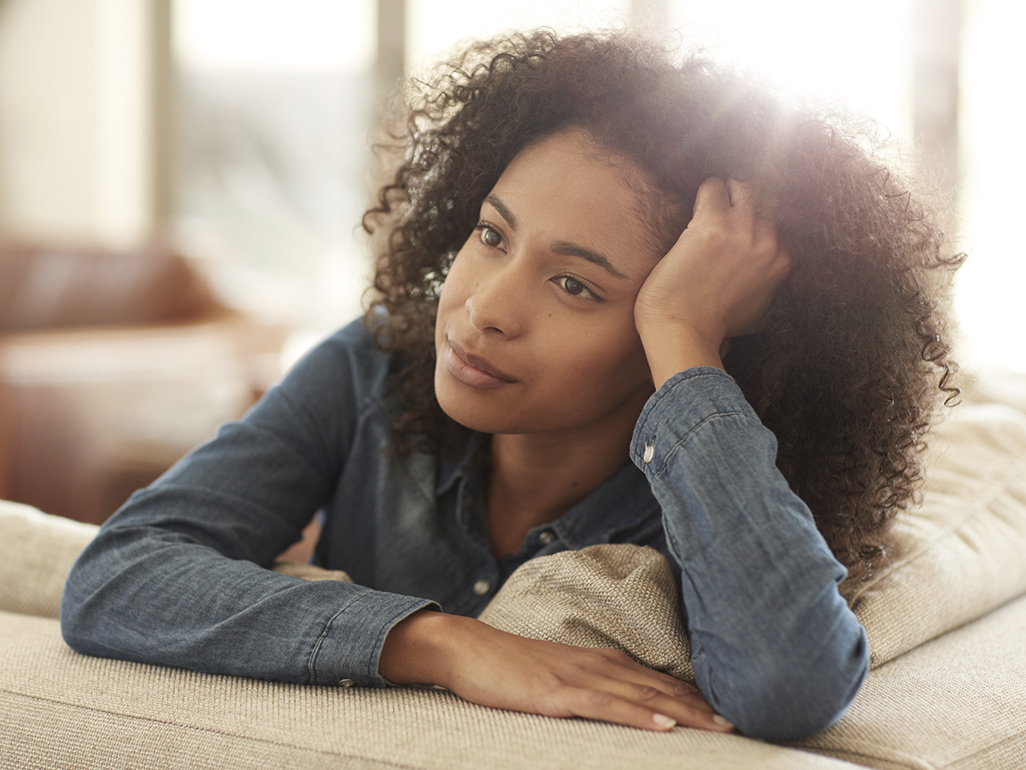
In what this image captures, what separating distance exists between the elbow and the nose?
17.0 inches

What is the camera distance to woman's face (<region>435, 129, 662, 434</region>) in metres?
1.02

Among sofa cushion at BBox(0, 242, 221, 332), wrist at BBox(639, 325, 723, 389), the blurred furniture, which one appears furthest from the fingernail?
sofa cushion at BBox(0, 242, 221, 332)

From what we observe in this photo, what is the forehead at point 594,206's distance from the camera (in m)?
1.02

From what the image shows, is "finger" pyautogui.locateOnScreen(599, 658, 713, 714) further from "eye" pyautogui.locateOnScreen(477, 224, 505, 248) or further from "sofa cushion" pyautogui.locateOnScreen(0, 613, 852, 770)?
"eye" pyautogui.locateOnScreen(477, 224, 505, 248)

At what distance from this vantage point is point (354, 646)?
871mm

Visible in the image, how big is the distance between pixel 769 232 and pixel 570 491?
0.44 meters

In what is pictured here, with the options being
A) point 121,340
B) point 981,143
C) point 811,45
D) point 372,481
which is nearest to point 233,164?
point 121,340

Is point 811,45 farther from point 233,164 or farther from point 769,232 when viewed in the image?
point 233,164

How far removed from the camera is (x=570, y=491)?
1244 mm

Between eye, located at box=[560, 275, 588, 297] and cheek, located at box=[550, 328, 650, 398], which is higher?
eye, located at box=[560, 275, 588, 297]

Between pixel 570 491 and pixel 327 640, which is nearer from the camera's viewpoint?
pixel 327 640

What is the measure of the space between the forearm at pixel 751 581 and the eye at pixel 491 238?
0.33m

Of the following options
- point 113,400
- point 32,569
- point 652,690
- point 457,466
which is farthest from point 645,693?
point 113,400

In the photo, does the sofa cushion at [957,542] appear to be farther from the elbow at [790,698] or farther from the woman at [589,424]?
the elbow at [790,698]
